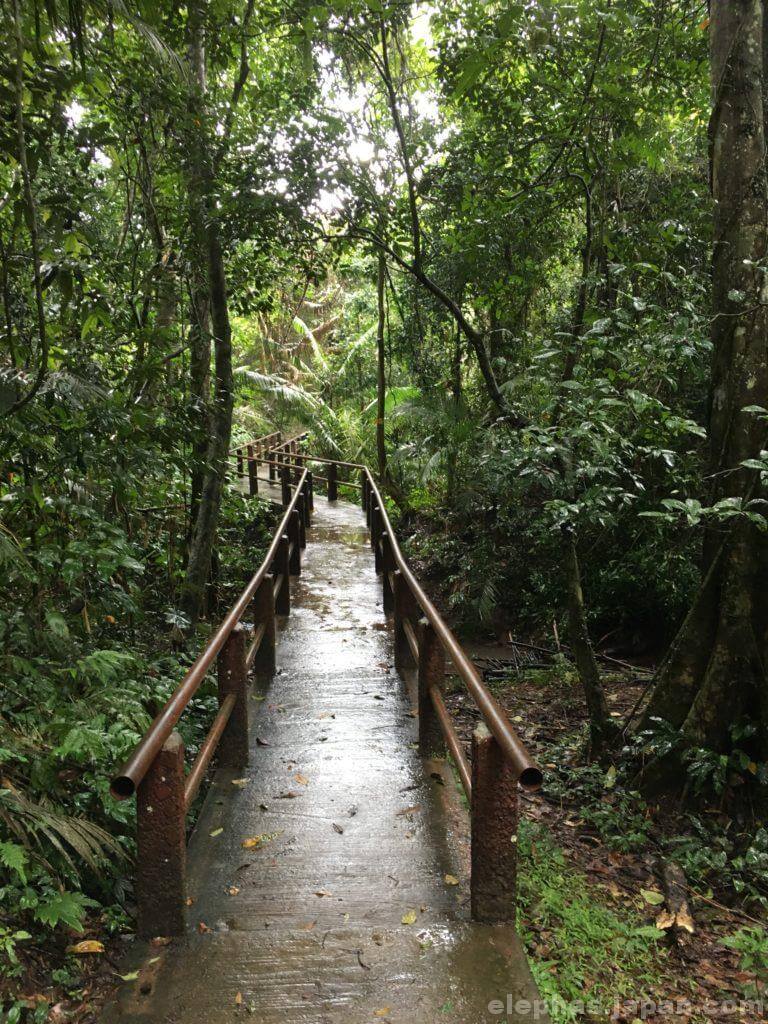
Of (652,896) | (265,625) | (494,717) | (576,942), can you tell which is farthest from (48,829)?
(652,896)

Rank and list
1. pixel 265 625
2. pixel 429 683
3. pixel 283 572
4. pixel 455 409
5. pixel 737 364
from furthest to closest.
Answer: pixel 455 409 → pixel 283 572 → pixel 265 625 → pixel 737 364 → pixel 429 683

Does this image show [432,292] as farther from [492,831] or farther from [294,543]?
[492,831]

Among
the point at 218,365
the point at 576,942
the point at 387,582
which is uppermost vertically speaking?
the point at 218,365

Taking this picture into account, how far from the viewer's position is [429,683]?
4.08m

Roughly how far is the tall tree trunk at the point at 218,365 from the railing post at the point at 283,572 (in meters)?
0.73

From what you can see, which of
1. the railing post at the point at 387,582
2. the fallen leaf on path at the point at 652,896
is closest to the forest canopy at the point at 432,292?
the fallen leaf on path at the point at 652,896

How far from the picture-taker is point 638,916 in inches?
136

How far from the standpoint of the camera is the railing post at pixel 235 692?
13.0 feet

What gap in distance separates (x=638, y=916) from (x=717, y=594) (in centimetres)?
186

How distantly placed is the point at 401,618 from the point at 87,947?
3.37m

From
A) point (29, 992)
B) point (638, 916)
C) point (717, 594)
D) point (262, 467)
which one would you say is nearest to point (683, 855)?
point (638, 916)

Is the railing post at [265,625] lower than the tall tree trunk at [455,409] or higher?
lower

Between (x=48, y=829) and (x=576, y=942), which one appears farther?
(x=576, y=942)

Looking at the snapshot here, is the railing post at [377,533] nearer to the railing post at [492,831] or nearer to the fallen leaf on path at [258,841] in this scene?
the fallen leaf on path at [258,841]
